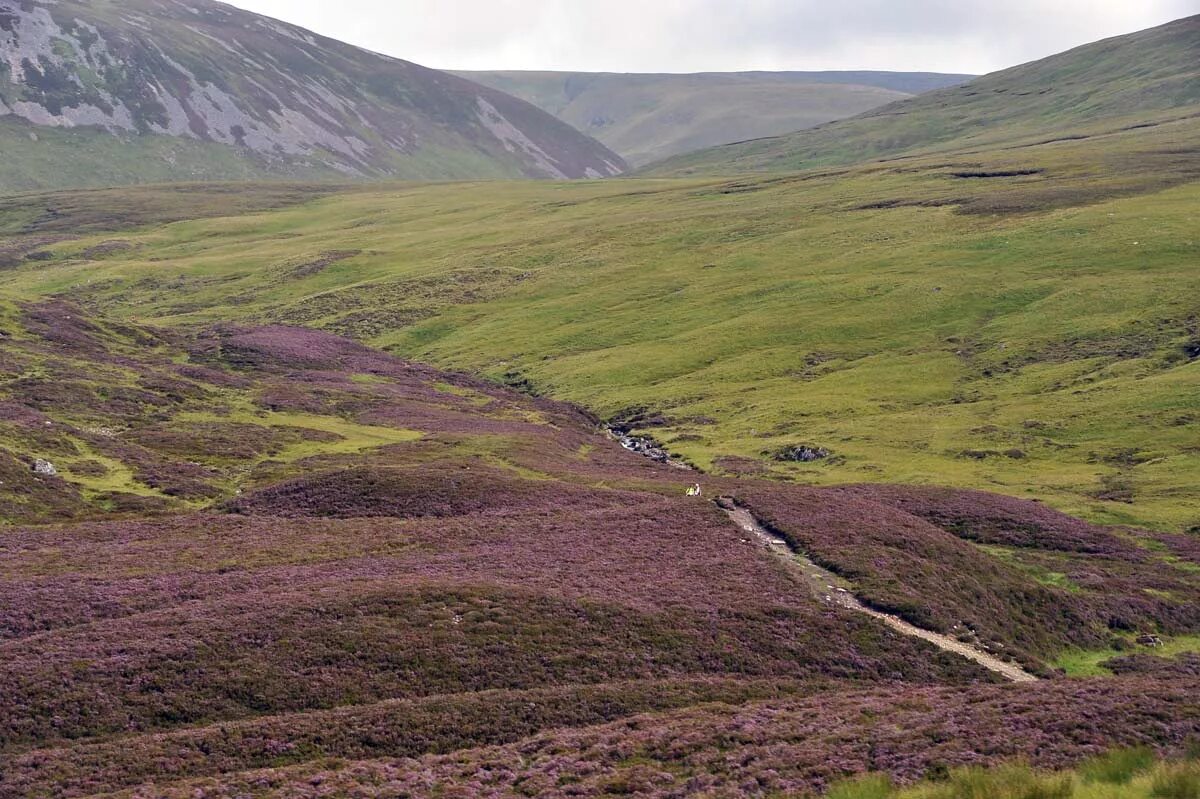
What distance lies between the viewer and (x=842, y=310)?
408 feet

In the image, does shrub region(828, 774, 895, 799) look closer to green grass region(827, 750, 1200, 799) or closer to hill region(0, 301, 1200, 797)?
green grass region(827, 750, 1200, 799)

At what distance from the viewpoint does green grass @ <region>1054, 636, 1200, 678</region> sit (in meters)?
41.3

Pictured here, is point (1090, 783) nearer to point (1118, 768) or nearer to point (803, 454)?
point (1118, 768)

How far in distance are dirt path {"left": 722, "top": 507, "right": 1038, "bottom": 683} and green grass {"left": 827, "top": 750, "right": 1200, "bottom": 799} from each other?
21.0 metres

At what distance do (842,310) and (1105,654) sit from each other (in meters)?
84.2

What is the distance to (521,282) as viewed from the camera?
158250 millimetres

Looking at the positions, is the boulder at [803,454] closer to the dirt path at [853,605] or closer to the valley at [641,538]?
the valley at [641,538]

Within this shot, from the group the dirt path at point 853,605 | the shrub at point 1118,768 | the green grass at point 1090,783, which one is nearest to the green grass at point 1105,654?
the dirt path at point 853,605

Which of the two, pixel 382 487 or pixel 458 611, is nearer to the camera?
pixel 458 611

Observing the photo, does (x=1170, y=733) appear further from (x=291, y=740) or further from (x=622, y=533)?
(x=622, y=533)

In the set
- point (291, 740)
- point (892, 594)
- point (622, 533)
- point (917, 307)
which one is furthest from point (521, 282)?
point (291, 740)

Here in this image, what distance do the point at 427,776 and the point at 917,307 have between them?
107 m

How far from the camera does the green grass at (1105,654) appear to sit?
4128 cm

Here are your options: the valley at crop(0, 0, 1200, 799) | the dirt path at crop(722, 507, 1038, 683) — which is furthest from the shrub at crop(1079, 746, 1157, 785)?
the dirt path at crop(722, 507, 1038, 683)
